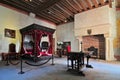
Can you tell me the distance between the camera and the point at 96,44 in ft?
31.4

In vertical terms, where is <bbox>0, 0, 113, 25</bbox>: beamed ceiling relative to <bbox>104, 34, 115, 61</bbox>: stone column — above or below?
above

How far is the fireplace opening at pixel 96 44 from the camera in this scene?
9.25 m

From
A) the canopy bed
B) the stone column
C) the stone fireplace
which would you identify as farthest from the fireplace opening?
the canopy bed

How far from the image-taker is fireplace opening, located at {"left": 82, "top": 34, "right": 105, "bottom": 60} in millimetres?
9245

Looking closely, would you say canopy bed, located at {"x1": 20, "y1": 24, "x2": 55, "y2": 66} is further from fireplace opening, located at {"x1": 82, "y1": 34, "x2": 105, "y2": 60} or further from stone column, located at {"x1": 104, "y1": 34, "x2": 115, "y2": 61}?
stone column, located at {"x1": 104, "y1": 34, "x2": 115, "y2": 61}

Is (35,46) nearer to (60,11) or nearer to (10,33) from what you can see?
(10,33)

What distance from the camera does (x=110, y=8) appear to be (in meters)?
8.45

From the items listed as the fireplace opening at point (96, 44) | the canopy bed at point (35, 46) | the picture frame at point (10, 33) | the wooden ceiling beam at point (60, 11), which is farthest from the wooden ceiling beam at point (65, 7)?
the picture frame at point (10, 33)

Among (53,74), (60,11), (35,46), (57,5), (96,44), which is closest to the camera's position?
(53,74)

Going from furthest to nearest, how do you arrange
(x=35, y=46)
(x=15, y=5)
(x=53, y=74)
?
1. (x=15, y=5)
2. (x=35, y=46)
3. (x=53, y=74)

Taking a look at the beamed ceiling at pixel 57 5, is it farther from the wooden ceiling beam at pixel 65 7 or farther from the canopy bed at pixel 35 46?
the canopy bed at pixel 35 46

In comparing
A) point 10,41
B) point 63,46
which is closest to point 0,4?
point 10,41

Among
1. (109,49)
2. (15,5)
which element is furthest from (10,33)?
(109,49)

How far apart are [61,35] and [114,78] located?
31.4 ft
